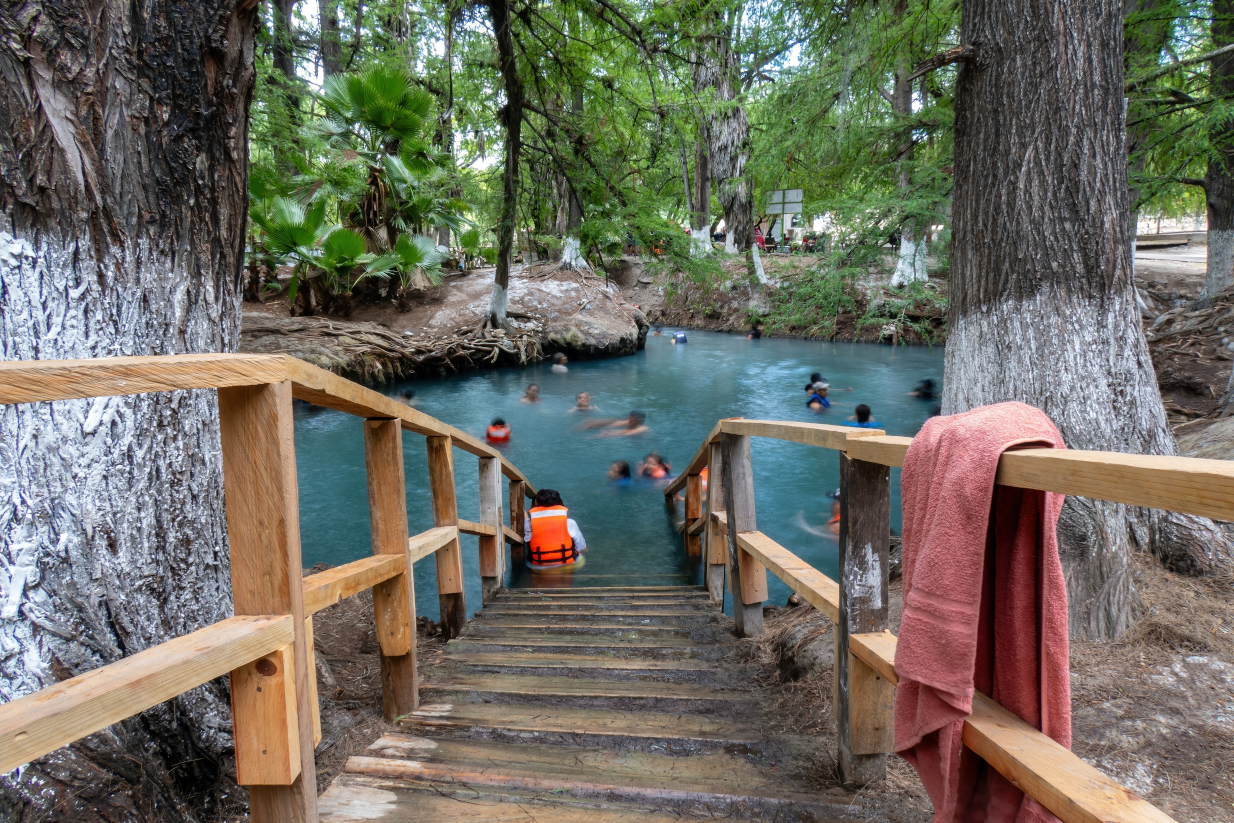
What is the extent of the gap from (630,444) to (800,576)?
10.5m

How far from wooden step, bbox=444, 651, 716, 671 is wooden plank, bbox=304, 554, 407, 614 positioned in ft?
2.74

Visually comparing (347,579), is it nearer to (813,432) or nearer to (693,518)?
(813,432)

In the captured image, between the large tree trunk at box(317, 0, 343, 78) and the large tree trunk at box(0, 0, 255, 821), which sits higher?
the large tree trunk at box(317, 0, 343, 78)

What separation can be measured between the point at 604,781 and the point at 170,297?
76.4 inches

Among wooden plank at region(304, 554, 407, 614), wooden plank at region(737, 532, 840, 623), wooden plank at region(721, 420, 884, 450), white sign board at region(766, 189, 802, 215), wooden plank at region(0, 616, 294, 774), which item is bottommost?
wooden plank at region(737, 532, 840, 623)

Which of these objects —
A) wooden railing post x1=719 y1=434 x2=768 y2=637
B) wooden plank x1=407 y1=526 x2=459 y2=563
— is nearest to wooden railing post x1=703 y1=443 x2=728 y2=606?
wooden railing post x1=719 y1=434 x2=768 y2=637

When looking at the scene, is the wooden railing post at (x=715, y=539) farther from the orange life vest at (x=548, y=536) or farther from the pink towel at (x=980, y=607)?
the orange life vest at (x=548, y=536)

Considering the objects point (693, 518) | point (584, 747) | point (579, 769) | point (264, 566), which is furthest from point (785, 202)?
point (264, 566)

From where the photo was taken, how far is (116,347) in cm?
195

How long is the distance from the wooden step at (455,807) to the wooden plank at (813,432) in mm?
1072

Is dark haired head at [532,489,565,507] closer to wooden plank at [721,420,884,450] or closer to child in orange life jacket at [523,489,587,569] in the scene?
child in orange life jacket at [523,489,587,569]

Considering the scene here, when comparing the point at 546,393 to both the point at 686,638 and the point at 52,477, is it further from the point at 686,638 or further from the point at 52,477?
the point at 52,477

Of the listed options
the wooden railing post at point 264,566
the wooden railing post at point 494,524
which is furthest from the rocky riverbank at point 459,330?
the wooden railing post at point 264,566

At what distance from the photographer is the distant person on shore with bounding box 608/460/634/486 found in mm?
10344
